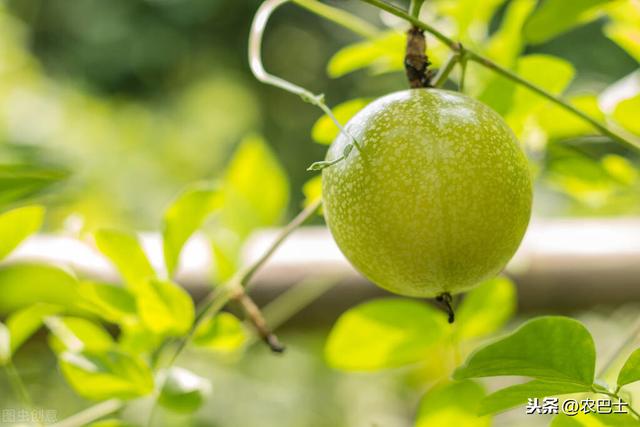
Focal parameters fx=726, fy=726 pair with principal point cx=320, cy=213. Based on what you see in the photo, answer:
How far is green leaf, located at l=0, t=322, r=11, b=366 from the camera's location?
43 centimetres

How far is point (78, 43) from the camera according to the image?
2.46 meters

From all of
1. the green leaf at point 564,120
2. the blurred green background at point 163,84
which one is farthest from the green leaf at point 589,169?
the blurred green background at point 163,84

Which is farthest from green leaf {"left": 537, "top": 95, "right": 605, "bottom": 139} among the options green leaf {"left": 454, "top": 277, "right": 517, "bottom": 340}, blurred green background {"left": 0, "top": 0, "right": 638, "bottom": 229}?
blurred green background {"left": 0, "top": 0, "right": 638, "bottom": 229}

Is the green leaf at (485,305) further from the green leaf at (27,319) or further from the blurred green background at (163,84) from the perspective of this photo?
the blurred green background at (163,84)

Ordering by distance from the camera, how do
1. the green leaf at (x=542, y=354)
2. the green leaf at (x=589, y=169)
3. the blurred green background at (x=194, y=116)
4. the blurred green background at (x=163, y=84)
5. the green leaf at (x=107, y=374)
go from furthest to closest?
the blurred green background at (x=163, y=84)
the blurred green background at (x=194, y=116)
the green leaf at (x=589, y=169)
the green leaf at (x=107, y=374)
the green leaf at (x=542, y=354)

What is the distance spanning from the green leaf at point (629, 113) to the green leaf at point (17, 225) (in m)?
0.34

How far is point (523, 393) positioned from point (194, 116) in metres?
2.15

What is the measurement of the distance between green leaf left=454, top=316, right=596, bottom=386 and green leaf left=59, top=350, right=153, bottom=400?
0.18 meters

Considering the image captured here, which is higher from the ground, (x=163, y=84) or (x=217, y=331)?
(x=217, y=331)

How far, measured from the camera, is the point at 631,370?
270mm

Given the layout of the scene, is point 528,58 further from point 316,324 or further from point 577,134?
point 316,324

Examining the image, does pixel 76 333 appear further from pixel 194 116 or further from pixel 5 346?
pixel 194 116

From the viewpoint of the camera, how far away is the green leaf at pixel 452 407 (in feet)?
1.26

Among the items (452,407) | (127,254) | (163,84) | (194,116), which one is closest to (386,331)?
(452,407)
